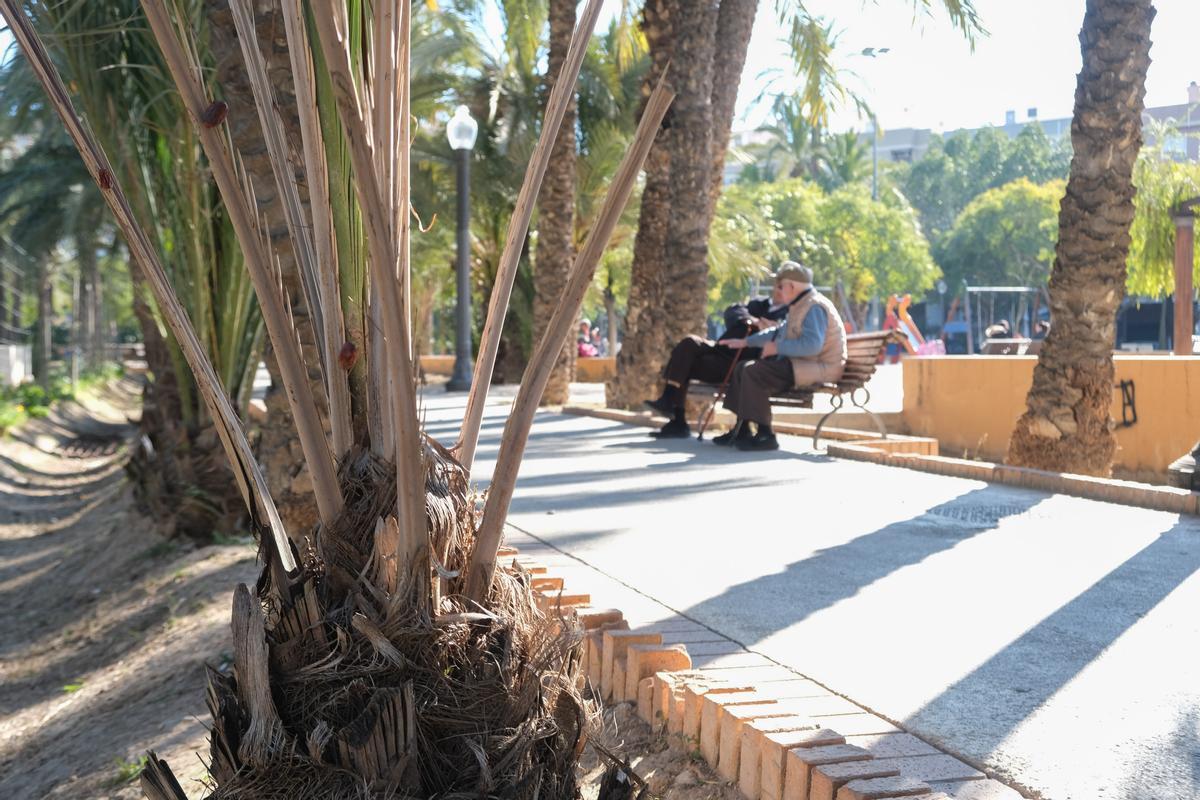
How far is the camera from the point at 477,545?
6.92 feet

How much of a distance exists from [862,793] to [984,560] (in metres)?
2.70

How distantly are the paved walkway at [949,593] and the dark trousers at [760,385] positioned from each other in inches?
46.7

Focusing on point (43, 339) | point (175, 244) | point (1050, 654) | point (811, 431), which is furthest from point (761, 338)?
point (43, 339)

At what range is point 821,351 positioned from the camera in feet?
28.2

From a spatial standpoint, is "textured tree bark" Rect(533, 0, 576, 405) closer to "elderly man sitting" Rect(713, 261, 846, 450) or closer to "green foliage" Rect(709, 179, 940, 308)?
"elderly man sitting" Rect(713, 261, 846, 450)

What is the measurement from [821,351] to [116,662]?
486 cm

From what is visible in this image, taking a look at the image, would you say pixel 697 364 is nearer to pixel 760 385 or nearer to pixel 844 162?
pixel 760 385

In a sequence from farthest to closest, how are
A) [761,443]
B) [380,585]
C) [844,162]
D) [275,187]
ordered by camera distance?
[844,162], [761,443], [275,187], [380,585]

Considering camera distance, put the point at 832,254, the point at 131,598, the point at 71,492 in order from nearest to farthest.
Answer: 1. the point at 131,598
2. the point at 71,492
3. the point at 832,254

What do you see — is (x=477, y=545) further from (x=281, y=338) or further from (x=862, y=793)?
(x=862, y=793)

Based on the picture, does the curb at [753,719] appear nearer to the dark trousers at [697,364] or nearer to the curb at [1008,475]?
the curb at [1008,475]

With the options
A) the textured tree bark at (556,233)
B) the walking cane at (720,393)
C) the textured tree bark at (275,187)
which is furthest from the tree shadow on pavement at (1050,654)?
the textured tree bark at (556,233)

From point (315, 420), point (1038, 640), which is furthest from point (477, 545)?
point (1038, 640)

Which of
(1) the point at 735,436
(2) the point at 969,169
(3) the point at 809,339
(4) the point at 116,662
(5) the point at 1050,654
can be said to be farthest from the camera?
(2) the point at 969,169
